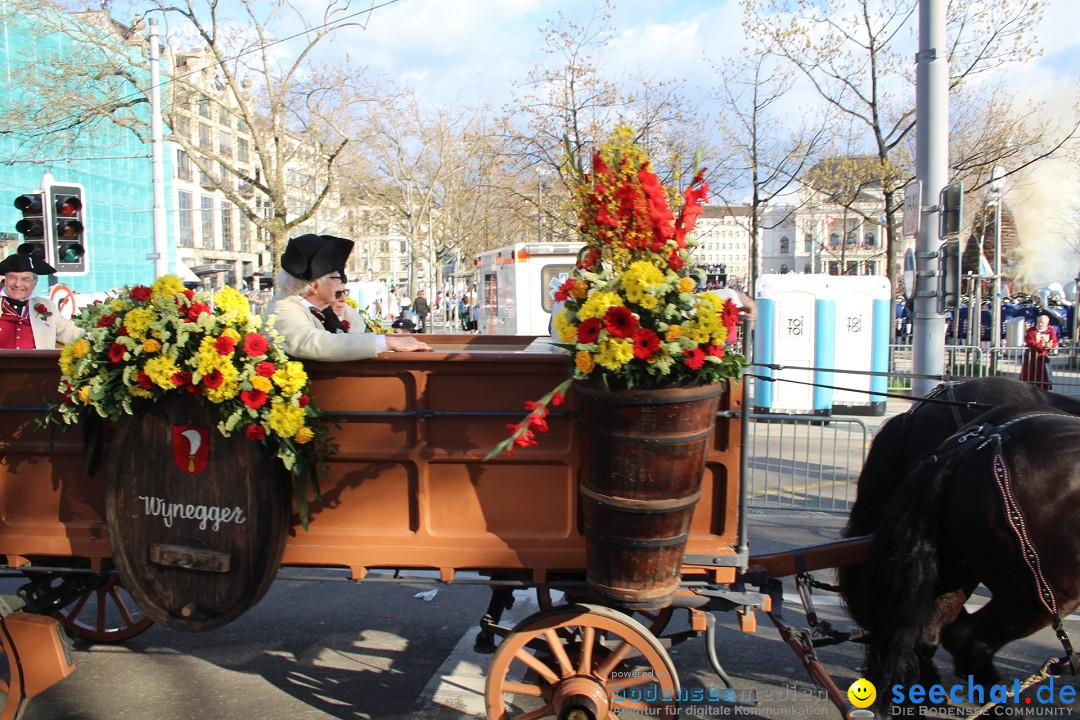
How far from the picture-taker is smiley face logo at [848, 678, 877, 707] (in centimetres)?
311

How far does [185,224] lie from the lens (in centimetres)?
4919

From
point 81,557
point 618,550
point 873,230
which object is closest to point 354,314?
point 81,557

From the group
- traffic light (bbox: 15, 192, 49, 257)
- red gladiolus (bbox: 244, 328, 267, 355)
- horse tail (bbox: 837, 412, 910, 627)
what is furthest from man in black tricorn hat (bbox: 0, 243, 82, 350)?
horse tail (bbox: 837, 412, 910, 627)

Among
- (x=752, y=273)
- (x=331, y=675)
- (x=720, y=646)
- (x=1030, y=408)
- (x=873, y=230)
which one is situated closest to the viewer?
(x=1030, y=408)

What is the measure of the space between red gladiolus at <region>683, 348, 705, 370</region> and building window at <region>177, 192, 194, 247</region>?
5116 cm

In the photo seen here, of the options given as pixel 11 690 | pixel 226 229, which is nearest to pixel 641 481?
pixel 11 690

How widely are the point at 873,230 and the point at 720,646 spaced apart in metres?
69.8

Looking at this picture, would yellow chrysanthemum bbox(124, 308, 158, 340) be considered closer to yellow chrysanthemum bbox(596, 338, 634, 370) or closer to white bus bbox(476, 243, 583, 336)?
yellow chrysanthemum bbox(596, 338, 634, 370)

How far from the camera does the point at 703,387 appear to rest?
8.73ft

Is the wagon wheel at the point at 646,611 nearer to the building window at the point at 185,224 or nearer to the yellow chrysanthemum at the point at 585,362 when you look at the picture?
the yellow chrysanthemum at the point at 585,362

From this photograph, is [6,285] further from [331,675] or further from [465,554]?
[465,554]

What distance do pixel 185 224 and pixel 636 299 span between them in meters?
52.3

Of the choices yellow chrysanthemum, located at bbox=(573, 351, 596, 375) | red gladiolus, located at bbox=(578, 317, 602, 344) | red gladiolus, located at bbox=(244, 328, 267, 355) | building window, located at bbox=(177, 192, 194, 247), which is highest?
building window, located at bbox=(177, 192, 194, 247)

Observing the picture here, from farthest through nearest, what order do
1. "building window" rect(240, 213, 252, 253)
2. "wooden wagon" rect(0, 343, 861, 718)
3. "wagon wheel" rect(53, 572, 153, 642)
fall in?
"building window" rect(240, 213, 252, 253) → "wagon wheel" rect(53, 572, 153, 642) → "wooden wagon" rect(0, 343, 861, 718)
